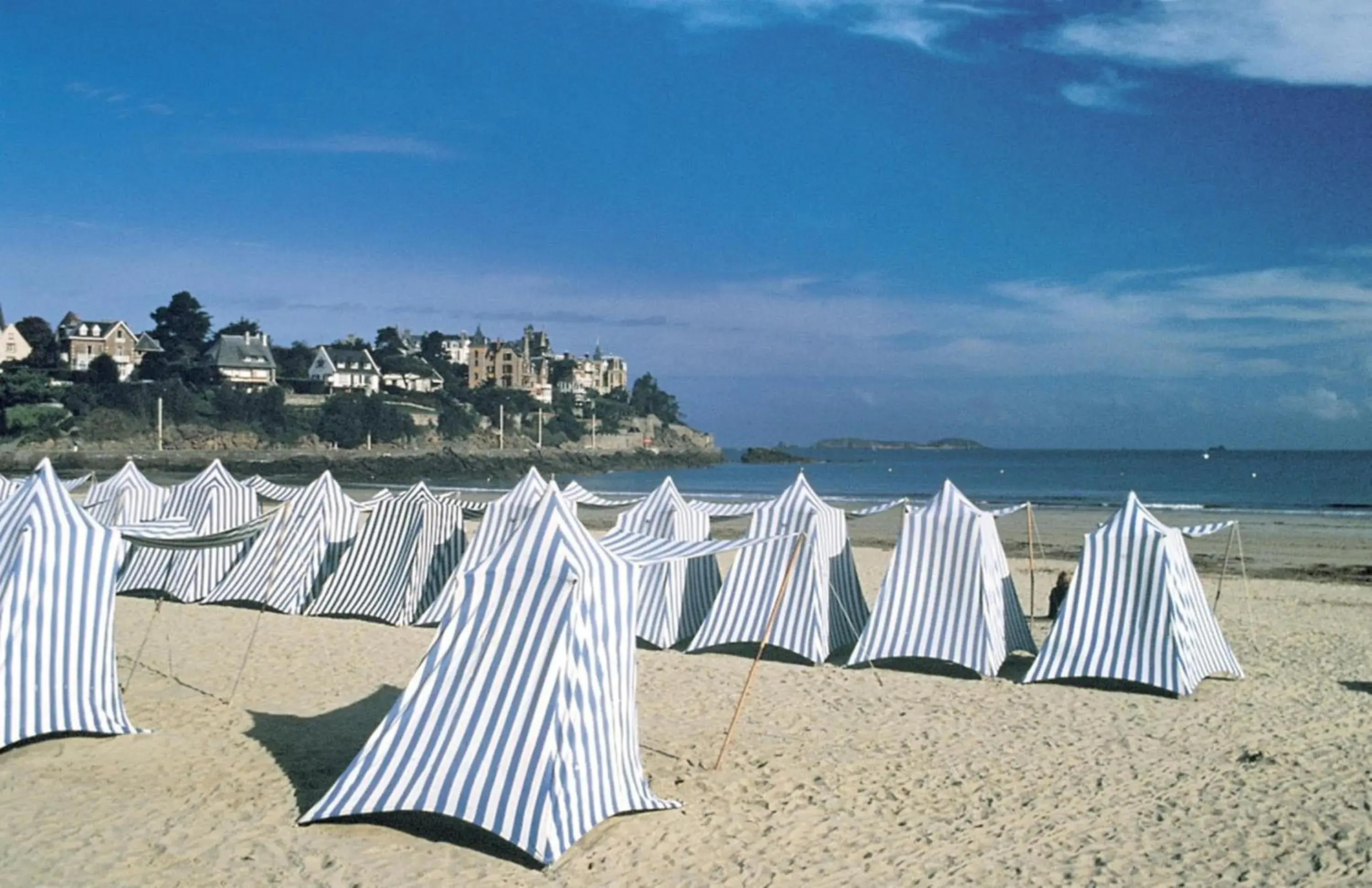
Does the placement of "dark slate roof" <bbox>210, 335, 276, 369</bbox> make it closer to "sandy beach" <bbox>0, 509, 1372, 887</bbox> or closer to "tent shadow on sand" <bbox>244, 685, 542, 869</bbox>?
"sandy beach" <bbox>0, 509, 1372, 887</bbox>

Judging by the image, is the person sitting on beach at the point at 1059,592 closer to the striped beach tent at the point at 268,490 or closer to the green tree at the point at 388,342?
the striped beach tent at the point at 268,490

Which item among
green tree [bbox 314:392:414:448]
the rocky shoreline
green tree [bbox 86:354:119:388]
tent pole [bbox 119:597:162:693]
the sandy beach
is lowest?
the sandy beach

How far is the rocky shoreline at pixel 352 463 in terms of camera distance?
5756 centimetres

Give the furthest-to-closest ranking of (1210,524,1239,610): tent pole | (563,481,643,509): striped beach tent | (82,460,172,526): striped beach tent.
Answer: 1. (82,460,172,526): striped beach tent
2. (563,481,643,509): striped beach tent
3. (1210,524,1239,610): tent pole

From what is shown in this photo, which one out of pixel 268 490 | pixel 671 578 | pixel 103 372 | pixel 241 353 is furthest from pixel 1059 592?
pixel 241 353

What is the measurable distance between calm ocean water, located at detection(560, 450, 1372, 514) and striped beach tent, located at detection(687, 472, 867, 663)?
3006cm

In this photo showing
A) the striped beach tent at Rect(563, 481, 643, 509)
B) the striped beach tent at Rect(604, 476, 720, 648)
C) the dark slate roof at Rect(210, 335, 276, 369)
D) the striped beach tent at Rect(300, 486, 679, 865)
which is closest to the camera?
the striped beach tent at Rect(300, 486, 679, 865)

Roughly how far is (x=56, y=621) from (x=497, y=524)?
5058 millimetres

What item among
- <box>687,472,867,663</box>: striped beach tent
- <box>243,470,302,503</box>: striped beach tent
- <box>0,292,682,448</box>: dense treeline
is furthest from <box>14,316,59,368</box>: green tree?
<box>687,472,867,663</box>: striped beach tent

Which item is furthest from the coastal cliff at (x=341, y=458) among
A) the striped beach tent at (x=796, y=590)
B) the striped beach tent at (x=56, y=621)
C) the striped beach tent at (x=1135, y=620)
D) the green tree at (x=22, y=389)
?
the striped beach tent at (x=1135, y=620)

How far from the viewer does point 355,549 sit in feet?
46.1

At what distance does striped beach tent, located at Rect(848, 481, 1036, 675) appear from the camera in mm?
10633

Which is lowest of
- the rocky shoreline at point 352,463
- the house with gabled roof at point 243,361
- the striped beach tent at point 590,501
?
the striped beach tent at point 590,501

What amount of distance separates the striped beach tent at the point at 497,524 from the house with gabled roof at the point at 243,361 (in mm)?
72283
